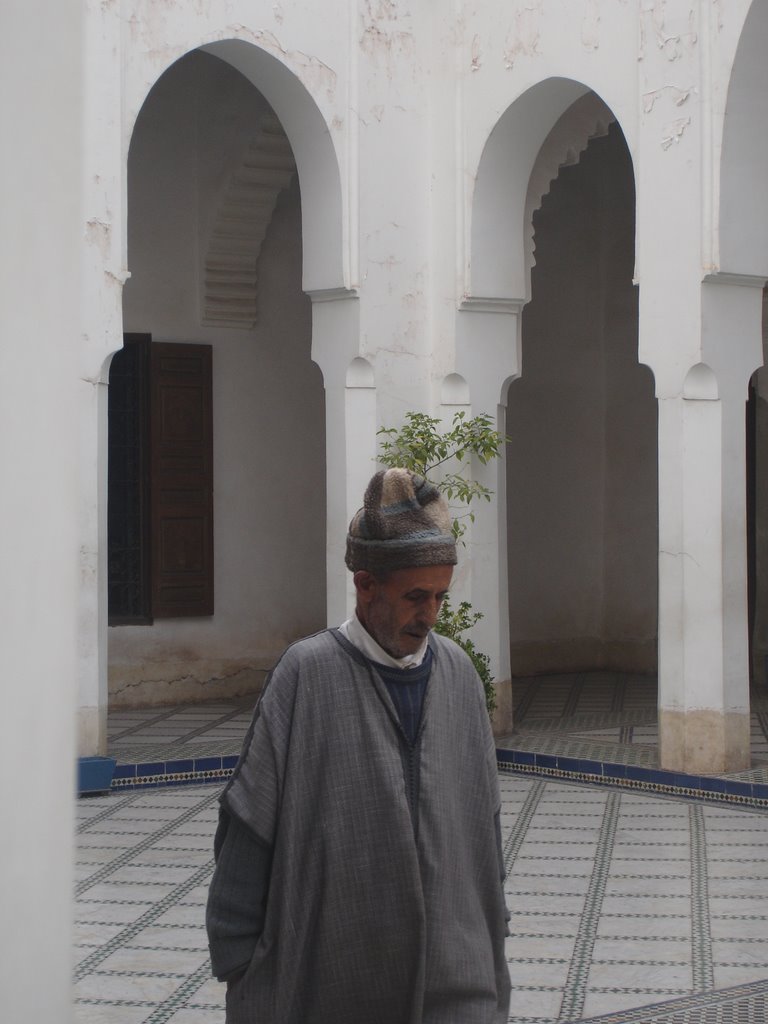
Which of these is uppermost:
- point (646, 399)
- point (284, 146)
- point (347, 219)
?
point (284, 146)

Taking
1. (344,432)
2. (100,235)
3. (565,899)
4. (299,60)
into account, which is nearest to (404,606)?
(565,899)

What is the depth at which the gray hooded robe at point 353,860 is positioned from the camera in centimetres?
174

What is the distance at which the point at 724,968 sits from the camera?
418 centimetres

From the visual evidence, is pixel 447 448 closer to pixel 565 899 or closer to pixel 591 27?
pixel 591 27

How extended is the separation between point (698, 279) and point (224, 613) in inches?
158

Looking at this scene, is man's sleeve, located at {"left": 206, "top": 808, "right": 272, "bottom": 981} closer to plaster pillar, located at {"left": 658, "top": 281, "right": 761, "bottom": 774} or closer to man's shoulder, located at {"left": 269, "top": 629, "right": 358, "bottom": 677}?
man's shoulder, located at {"left": 269, "top": 629, "right": 358, "bottom": 677}

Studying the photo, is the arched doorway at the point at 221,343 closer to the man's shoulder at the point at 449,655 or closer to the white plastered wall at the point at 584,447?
the white plastered wall at the point at 584,447

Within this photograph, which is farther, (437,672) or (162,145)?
(162,145)

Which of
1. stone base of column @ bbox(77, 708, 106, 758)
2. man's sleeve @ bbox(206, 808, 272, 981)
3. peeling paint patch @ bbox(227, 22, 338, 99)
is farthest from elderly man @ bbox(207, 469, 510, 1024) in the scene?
peeling paint patch @ bbox(227, 22, 338, 99)

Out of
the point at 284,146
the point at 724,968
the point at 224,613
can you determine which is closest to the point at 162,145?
the point at 284,146

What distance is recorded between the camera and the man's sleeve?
5.74 feet

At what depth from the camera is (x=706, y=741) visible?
6.64 metres

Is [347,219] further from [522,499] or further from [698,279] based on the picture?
[522,499]

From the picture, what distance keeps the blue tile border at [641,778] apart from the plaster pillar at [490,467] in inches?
16.2
